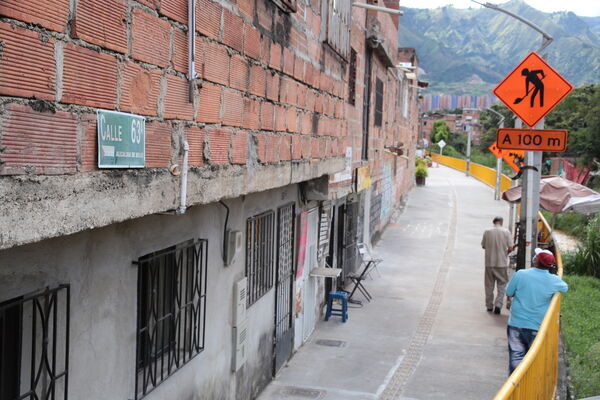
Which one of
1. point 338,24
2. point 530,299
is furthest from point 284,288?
point 338,24

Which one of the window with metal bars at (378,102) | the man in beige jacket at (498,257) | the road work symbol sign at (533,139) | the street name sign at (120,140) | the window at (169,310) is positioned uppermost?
the window with metal bars at (378,102)

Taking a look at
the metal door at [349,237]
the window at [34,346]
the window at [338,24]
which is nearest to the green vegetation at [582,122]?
the metal door at [349,237]

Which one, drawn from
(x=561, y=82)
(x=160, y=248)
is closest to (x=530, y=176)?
(x=561, y=82)

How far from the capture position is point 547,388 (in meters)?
6.37

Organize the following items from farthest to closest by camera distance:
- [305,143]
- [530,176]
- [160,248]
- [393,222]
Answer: [393,222], [530,176], [305,143], [160,248]

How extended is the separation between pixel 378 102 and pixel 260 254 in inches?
387

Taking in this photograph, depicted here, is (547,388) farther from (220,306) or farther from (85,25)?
Result: (85,25)

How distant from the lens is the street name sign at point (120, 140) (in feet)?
10.2

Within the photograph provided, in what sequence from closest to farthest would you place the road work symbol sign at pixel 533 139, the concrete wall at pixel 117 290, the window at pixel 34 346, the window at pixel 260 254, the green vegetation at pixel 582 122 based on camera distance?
1. the window at pixel 34 346
2. the concrete wall at pixel 117 290
3. the window at pixel 260 254
4. the road work symbol sign at pixel 533 139
5. the green vegetation at pixel 582 122

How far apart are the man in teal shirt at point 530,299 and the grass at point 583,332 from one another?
75cm

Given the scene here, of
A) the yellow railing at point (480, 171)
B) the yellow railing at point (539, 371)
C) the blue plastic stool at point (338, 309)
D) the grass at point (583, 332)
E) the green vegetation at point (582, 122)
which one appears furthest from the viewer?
the yellow railing at point (480, 171)

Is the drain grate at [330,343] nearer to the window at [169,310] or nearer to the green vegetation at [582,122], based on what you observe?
the window at [169,310]

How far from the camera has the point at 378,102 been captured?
54.8 ft

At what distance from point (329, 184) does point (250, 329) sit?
283 centimetres
